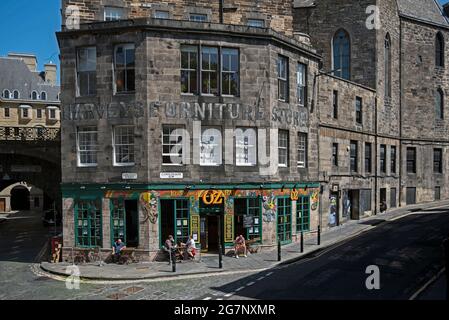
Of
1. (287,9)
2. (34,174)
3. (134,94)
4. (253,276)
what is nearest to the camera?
(253,276)

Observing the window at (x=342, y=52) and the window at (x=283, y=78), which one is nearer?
the window at (x=283, y=78)

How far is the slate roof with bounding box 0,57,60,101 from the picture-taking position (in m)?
58.1

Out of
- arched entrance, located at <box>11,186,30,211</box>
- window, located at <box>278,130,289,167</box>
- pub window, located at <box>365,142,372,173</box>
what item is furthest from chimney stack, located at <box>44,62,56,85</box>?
window, located at <box>278,130,289,167</box>

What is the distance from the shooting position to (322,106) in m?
25.2

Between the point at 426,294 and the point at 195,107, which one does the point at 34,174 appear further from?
the point at 426,294

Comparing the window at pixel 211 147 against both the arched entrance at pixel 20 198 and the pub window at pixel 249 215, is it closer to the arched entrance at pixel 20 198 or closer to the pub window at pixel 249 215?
the pub window at pixel 249 215

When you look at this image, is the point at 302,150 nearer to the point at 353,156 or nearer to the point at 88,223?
the point at 353,156

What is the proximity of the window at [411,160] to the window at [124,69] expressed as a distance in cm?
2726

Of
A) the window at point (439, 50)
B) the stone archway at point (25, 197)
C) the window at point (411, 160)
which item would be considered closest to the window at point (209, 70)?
the window at point (411, 160)

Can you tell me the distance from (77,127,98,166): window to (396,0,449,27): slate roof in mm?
29809

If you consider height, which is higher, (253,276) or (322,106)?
(322,106)

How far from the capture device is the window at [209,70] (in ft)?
63.7

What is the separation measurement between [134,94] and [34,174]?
51.1 feet
